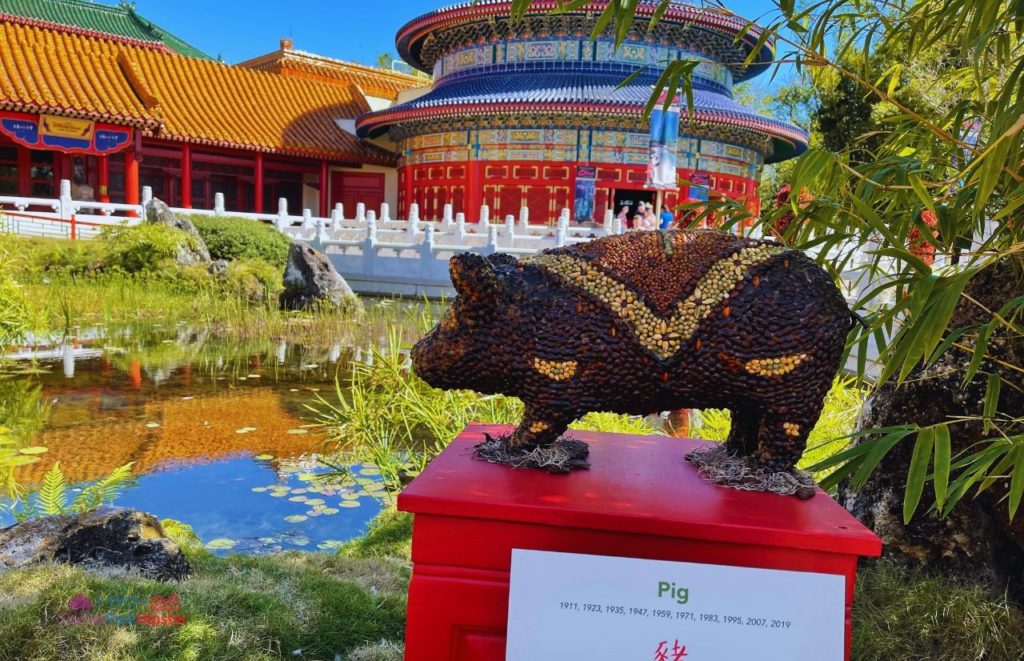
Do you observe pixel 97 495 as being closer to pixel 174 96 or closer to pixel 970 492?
pixel 970 492

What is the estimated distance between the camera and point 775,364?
2.06 m

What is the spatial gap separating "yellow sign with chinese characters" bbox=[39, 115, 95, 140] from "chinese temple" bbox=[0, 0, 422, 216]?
20mm

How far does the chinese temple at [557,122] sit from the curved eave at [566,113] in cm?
3

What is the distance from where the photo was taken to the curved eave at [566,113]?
1600cm

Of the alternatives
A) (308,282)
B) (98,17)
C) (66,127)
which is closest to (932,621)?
(308,282)

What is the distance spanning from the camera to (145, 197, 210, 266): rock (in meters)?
12.3

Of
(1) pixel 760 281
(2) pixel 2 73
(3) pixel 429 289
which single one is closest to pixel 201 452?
(1) pixel 760 281

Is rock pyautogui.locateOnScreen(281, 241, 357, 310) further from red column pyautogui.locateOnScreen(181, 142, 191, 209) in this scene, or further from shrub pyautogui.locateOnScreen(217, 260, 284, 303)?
red column pyautogui.locateOnScreen(181, 142, 191, 209)

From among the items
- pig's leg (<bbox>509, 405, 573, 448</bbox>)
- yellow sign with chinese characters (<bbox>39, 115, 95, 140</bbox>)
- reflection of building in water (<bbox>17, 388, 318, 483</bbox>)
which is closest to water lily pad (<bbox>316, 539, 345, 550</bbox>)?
reflection of building in water (<bbox>17, 388, 318, 483</bbox>)

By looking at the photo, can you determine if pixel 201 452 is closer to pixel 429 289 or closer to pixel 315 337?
pixel 315 337

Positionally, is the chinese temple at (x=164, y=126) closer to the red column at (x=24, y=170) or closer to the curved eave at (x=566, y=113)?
the red column at (x=24, y=170)

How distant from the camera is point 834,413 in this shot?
465 centimetres

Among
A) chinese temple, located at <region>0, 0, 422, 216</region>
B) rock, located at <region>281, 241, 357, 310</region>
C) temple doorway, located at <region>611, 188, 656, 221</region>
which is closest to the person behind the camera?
rock, located at <region>281, 241, 357, 310</region>

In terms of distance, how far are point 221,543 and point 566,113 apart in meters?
13.9
